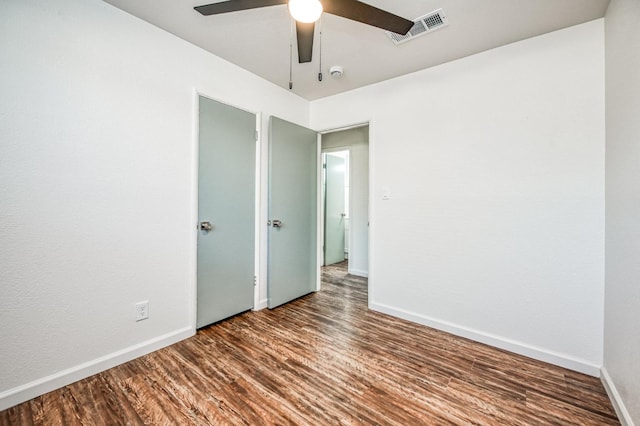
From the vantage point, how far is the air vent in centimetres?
188

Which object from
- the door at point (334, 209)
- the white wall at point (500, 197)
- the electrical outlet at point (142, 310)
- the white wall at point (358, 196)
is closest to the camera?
the white wall at point (500, 197)

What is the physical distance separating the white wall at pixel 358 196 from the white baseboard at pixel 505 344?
1.52m

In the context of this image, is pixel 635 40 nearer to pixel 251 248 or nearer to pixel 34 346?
pixel 251 248

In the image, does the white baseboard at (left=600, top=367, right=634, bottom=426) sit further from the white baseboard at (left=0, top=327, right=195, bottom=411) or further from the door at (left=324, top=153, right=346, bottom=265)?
the door at (left=324, top=153, right=346, bottom=265)

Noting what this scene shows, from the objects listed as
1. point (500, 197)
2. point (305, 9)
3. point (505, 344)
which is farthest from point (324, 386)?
point (305, 9)

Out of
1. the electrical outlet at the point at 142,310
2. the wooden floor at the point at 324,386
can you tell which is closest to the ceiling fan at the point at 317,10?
the electrical outlet at the point at 142,310

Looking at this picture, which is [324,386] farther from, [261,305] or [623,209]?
[623,209]

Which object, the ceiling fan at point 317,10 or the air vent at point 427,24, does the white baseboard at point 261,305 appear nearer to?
the ceiling fan at point 317,10

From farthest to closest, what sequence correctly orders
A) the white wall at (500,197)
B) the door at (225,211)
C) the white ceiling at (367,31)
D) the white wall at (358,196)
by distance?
the white wall at (358,196), the door at (225,211), the white wall at (500,197), the white ceiling at (367,31)

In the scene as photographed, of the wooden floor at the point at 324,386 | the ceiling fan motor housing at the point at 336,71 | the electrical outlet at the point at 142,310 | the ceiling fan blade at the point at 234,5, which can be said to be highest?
the ceiling fan motor housing at the point at 336,71

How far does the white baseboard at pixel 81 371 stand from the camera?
152 cm

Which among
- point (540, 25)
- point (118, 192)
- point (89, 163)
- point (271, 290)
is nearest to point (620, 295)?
point (540, 25)

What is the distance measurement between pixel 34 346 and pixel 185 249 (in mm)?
1016

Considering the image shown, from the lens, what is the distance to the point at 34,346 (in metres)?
1.60
